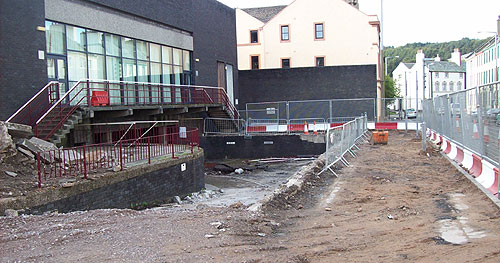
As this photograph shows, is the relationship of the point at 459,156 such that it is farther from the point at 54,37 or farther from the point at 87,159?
the point at 54,37

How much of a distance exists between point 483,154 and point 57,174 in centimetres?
1094

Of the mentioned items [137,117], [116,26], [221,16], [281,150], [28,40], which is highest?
[221,16]

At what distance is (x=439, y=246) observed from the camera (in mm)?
6516

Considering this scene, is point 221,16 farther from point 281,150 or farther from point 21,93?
point 21,93

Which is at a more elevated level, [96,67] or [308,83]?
[308,83]

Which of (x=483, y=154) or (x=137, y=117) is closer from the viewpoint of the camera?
(x=483, y=154)

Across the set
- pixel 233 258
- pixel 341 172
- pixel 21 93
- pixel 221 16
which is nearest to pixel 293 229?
pixel 233 258

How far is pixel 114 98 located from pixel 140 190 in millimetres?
10150

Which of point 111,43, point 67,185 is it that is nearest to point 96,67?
point 111,43

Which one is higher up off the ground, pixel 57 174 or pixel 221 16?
pixel 221 16

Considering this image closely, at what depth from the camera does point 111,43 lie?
24.7 meters

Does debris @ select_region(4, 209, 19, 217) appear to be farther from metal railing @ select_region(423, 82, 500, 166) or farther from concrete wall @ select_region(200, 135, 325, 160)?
concrete wall @ select_region(200, 135, 325, 160)

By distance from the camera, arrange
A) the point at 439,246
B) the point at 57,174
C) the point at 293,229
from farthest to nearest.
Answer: the point at 57,174
the point at 293,229
the point at 439,246

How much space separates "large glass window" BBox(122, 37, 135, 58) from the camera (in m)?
25.9
